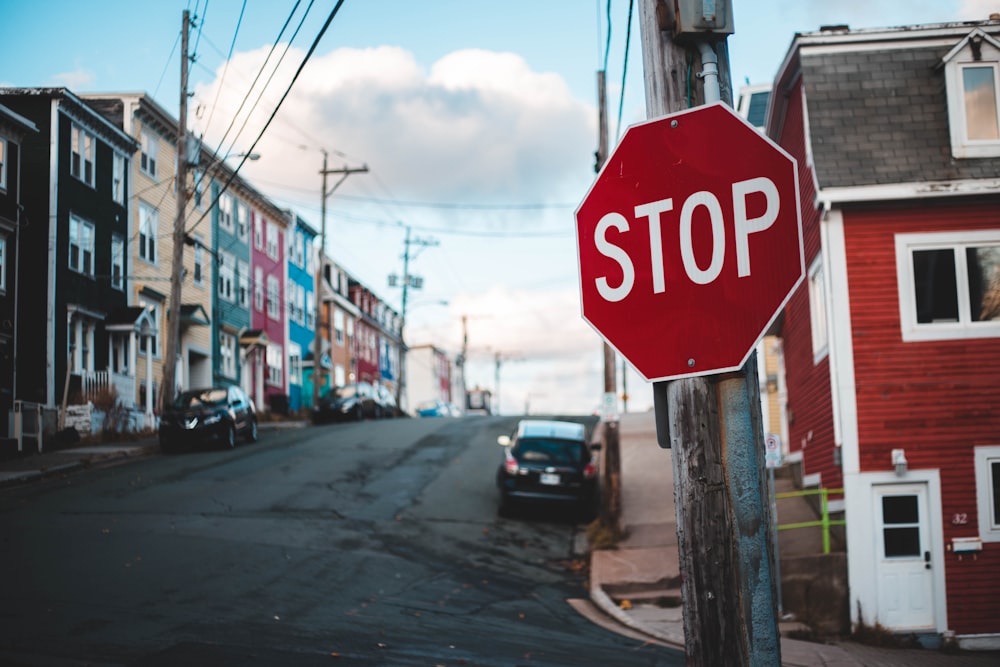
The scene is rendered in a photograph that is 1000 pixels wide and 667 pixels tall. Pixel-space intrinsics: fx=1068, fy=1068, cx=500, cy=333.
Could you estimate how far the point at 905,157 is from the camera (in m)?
16.7

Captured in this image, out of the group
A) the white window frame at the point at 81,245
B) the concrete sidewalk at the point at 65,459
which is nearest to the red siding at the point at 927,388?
the concrete sidewalk at the point at 65,459

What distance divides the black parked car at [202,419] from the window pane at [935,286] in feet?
60.6

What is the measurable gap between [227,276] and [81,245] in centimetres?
1358

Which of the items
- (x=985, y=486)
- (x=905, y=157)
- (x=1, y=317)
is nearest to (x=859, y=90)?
(x=905, y=157)

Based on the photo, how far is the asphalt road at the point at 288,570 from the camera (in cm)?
1028

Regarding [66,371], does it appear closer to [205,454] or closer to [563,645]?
[205,454]

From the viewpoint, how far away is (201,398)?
28969mm

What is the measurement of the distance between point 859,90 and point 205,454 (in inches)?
714

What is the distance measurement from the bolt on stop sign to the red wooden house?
1327cm

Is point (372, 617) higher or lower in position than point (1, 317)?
lower

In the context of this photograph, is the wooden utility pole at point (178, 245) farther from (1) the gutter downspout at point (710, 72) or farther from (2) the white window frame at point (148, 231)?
(1) the gutter downspout at point (710, 72)

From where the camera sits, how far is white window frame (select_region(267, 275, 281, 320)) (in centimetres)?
5162

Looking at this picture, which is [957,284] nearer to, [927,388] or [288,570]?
[927,388]

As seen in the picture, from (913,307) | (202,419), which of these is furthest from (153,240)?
(913,307)
